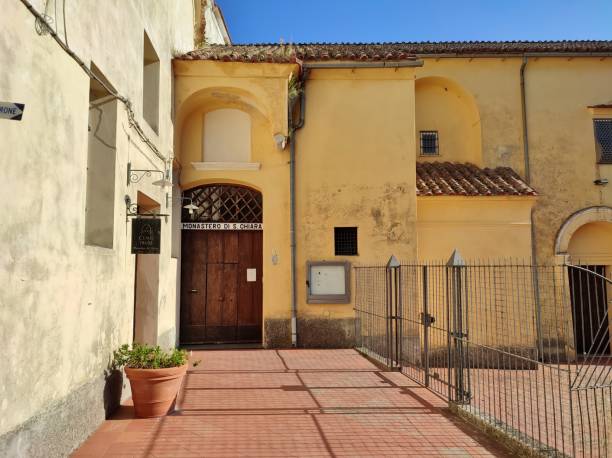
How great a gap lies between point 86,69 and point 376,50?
385 inches

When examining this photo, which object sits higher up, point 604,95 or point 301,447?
point 604,95

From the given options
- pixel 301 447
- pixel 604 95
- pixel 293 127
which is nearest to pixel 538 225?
pixel 604 95

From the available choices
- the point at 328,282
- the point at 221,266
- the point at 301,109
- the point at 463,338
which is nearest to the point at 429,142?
the point at 301,109

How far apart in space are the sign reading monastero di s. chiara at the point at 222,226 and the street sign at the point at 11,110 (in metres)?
7.59

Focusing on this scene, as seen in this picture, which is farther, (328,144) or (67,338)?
(328,144)

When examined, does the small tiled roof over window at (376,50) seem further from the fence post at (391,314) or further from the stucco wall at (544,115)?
the fence post at (391,314)

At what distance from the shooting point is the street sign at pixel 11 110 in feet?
10.8

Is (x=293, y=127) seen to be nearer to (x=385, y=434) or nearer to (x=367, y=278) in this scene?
(x=367, y=278)

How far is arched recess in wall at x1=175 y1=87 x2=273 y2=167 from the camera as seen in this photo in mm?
10680

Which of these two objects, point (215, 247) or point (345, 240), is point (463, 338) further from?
point (215, 247)

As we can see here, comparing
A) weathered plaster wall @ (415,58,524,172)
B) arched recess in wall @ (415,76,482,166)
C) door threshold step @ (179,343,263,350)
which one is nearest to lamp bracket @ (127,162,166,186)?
door threshold step @ (179,343,263,350)

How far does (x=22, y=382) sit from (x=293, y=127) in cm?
800

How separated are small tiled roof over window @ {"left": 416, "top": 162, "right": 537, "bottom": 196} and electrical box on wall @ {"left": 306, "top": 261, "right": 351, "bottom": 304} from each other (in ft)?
8.42

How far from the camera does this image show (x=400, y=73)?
10.9 metres
